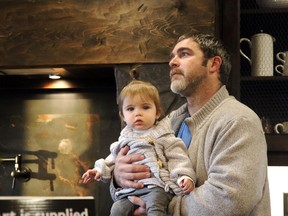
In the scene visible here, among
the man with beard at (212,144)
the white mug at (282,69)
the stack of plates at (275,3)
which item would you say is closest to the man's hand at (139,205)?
the man with beard at (212,144)

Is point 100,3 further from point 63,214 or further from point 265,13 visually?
point 63,214

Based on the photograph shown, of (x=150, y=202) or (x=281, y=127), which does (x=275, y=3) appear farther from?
(x=150, y=202)

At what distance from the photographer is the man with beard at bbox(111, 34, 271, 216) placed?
1.33m

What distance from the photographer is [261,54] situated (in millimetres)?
2170

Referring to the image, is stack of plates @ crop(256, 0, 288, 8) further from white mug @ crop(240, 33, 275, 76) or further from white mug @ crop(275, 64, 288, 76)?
white mug @ crop(275, 64, 288, 76)

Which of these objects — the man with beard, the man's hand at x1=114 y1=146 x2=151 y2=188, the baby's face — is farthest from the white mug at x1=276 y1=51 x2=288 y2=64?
the man's hand at x1=114 y1=146 x2=151 y2=188

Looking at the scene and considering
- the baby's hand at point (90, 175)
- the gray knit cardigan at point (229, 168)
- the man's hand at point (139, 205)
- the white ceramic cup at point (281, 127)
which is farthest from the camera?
the white ceramic cup at point (281, 127)

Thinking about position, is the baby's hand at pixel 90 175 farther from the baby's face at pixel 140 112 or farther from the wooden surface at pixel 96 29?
the wooden surface at pixel 96 29

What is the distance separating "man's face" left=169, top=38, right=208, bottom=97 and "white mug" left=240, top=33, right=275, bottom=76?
0.54 meters

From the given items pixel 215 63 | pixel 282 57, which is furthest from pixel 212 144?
pixel 282 57

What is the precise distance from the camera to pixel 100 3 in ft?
7.44

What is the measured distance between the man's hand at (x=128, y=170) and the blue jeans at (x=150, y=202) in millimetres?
34

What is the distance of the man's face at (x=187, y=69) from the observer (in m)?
1.67

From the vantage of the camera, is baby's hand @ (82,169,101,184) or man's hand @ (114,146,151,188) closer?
man's hand @ (114,146,151,188)
